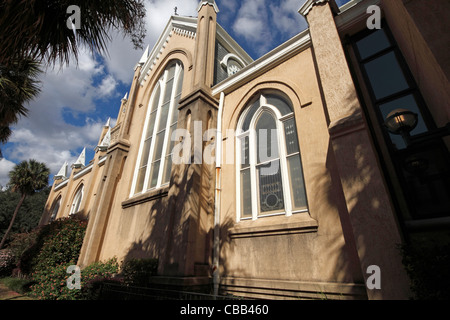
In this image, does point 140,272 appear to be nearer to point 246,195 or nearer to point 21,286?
point 246,195

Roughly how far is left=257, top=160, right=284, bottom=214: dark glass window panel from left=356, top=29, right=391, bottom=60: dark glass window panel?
137 inches

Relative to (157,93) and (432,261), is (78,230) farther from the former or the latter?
(432,261)

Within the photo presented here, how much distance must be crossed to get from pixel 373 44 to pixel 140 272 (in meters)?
8.82

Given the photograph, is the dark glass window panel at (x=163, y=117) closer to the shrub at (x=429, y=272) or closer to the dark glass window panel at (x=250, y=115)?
the dark glass window panel at (x=250, y=115)

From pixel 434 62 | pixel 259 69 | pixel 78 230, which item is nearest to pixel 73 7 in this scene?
pixel 259 69

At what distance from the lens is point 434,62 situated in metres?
3.02

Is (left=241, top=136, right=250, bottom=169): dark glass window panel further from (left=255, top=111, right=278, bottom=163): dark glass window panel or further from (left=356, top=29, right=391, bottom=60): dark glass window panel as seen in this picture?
(left=356, top=29, right=391, bottom=60): dark glass window panel

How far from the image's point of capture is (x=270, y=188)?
19.6 ft

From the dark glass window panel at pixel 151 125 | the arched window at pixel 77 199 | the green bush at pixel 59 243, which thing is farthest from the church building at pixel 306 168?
the arched window at pixel 77 199

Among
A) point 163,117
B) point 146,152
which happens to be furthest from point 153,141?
point 163,117

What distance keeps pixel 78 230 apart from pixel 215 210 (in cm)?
858

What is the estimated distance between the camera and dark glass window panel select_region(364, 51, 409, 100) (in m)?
4.61

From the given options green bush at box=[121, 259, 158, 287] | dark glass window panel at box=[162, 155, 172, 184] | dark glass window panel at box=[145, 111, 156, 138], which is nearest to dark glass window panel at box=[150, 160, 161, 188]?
dark glass window panel at box=[162, 155, 172, 184]

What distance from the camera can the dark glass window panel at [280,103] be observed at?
21.1 feet
